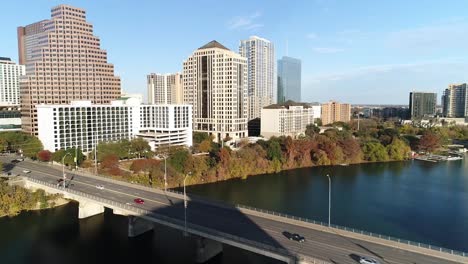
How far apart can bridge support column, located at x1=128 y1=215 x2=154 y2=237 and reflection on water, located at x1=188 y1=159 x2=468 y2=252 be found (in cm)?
1862

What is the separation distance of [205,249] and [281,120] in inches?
3610

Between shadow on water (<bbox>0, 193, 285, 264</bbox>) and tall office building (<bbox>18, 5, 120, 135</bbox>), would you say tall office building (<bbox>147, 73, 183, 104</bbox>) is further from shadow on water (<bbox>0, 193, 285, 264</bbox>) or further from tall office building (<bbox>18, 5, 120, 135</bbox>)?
shadow on water (<bbox>0, 193, 285, 264</bbox>)

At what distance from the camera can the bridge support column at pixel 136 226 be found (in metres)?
41.7

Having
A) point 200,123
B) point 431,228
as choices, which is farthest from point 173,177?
point 200,123

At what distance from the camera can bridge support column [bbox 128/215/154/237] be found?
1642 inches

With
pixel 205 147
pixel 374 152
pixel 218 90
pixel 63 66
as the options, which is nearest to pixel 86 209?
pixel 205 147

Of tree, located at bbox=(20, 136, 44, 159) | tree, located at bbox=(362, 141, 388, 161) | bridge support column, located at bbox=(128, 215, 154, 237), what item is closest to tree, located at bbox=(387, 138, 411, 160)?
tree, located at bbox=(362, 141, 388, 161)

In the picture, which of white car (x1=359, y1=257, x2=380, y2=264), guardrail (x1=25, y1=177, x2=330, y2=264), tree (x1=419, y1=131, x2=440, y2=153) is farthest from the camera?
tree (x1=419, y1=131, x2=440, y2=153)

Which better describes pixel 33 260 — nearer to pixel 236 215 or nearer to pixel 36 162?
pixel 236 215

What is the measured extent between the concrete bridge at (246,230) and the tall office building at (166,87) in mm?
131436

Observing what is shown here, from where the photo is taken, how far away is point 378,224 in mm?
46750

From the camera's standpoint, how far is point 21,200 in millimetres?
51969

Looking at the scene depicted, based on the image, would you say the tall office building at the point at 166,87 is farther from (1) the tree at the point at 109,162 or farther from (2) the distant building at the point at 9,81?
(1) the tree at the point at 109,162

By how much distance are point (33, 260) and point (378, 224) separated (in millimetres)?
38679
